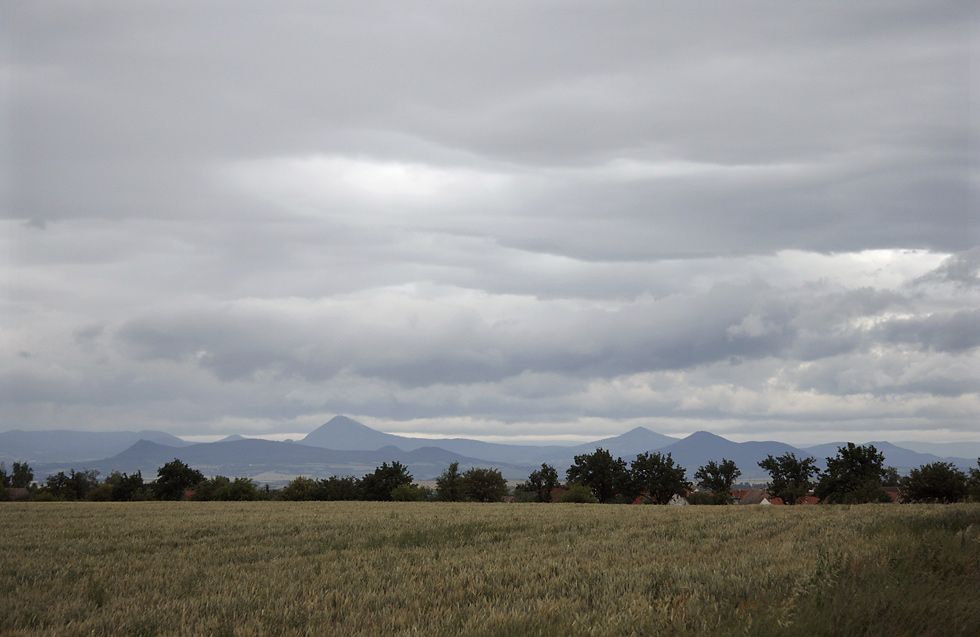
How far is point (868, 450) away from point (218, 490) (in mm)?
86706

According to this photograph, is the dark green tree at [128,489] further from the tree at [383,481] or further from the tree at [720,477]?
the tree at [720,477]

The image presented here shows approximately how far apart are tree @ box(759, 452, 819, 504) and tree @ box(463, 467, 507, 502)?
162 ft

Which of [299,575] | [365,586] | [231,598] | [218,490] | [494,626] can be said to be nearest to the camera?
[494,626]

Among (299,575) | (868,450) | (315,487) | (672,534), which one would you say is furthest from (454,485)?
(299,575)

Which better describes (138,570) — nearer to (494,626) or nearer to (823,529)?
(494,626)

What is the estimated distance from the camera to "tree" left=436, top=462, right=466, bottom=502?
82938mm

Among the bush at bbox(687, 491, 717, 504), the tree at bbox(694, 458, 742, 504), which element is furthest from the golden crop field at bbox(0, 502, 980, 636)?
the bush at bbox(687, 491, 717, 504)

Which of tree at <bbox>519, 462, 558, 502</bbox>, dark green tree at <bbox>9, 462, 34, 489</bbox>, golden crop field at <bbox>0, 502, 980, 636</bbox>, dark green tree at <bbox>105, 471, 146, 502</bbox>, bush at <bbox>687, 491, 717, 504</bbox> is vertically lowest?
bush at <bbox>687, 491, 717, 504</bbox>

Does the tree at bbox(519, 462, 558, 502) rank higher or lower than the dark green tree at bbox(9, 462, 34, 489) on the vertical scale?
higher

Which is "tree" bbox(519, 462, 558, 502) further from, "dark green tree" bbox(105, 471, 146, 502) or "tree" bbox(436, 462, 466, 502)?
"dark green tree" bbox(105, 471, 146, 502)

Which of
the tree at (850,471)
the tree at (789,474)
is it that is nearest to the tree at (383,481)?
the tree at (850,471)

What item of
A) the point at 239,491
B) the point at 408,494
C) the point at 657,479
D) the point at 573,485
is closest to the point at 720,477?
the point at 657,479

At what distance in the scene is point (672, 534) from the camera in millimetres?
18141

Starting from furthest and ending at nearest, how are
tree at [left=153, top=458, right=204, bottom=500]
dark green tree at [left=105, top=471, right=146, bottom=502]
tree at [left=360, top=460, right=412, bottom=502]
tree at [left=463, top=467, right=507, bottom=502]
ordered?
tree at [left=153, top=458, right=204, bottom=500] → tree at [left=360, top=460, right=412, bottom=502] → tree at [left=463, top=467, right=507, bottom=502] → dark green tree at [left=105, top=471, right=146, bottom=502]
